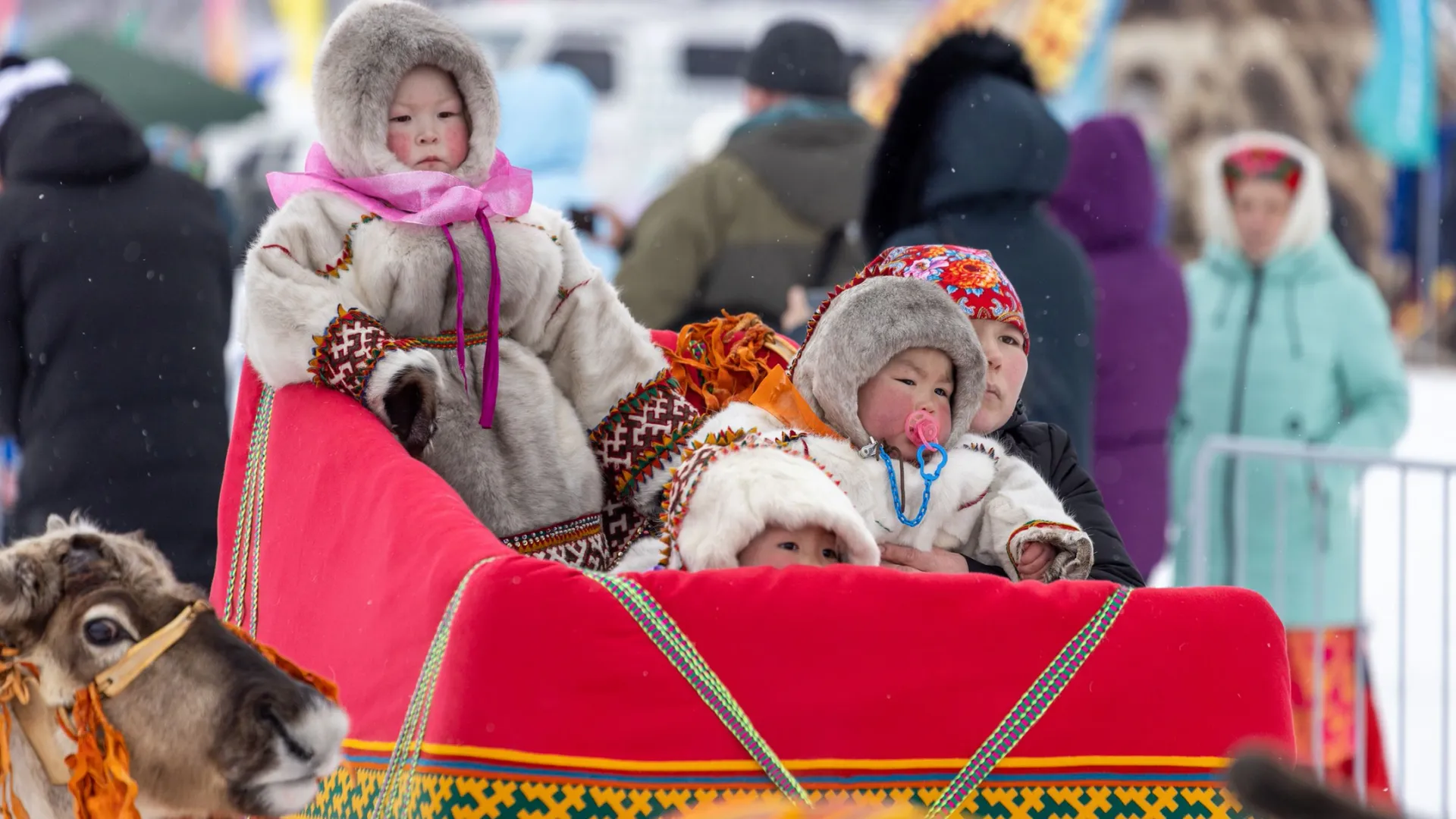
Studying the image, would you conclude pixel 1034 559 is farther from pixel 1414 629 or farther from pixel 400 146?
pixel 1414 629

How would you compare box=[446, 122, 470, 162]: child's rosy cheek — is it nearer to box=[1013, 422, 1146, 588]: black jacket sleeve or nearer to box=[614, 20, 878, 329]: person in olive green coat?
box=[1013, 422, 1146, 588]: black jacket sleeve

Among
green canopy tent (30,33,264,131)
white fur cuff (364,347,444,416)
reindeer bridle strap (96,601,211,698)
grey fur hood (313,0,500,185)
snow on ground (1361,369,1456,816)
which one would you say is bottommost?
snow on ground (1361,369,1456,816)

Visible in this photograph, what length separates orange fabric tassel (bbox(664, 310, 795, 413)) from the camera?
10.9 feet

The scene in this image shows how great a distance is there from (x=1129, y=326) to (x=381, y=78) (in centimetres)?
258

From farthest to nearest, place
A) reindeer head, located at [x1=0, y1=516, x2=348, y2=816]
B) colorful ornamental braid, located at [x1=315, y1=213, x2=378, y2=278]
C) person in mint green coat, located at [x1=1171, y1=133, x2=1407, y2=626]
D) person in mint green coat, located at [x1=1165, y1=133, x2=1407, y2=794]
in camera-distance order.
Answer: person in mint green coat, located at [x1=1171, y1=133, x2=1407, y2=626] → person in mint green coat, located at [x1=1165, y1=133, x2=1407, y2=794] → colorful ornamental braid, located at [x1=315, y1=213, x2=378, y2=278] → reindeer head, located at [x1=0, y1=516, x2=348, y2=816]

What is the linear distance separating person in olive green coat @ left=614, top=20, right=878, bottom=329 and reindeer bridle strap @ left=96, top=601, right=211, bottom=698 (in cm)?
296

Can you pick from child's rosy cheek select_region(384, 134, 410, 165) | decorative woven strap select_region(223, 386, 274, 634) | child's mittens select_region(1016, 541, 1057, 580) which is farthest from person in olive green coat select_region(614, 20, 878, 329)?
child's mittens select_region(1016, 541, 1057, 580)

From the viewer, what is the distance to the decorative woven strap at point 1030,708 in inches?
88.9

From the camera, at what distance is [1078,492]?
320 centimetres

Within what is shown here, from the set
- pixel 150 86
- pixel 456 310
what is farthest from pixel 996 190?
pixel 150 86

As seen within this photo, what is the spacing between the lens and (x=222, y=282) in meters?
4.66

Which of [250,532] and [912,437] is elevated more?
[912,437]

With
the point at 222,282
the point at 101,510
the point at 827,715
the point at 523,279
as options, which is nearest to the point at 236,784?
the point at 827,715

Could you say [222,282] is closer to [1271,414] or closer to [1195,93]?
[1271,414]
